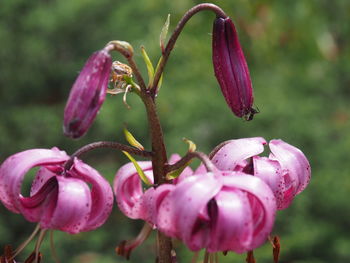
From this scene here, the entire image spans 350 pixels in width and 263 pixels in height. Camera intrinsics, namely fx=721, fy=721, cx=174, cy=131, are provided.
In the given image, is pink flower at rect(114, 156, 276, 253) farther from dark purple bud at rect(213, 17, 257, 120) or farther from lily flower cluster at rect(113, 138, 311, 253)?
dark purple bud at rect(213, 17, 257, 120)

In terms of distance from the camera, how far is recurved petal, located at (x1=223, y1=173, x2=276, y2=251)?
84 centimetres

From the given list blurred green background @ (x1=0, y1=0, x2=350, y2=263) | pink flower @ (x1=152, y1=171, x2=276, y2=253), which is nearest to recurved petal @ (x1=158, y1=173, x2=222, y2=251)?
pink flower @ (x1=152, y1=171, x2=276, y2=253)

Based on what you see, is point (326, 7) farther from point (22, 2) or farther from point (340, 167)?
point (22, 2)

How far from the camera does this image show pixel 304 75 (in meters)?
3.43

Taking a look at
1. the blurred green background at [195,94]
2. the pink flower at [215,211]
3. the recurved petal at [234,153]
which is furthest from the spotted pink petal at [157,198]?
the blurred green background at [195,94]

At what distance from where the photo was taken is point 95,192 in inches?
38.2

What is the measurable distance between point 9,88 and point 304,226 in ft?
4.70

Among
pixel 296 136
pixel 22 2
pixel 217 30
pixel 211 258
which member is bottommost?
pixel 296 136

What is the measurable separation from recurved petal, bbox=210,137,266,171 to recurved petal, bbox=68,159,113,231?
15cm

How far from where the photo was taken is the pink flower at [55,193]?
89 centimetres

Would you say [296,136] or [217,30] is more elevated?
[217,30]

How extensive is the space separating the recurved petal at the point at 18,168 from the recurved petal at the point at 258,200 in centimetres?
24

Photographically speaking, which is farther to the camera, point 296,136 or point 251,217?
point 296,136

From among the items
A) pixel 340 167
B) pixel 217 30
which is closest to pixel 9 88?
pixel 340 167
